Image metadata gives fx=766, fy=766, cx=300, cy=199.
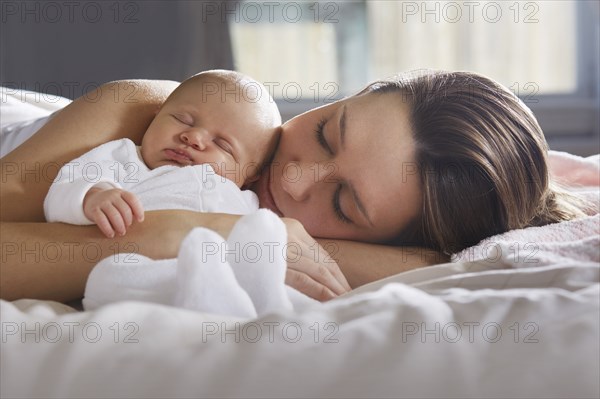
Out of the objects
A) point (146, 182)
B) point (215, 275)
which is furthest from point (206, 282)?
point (146, 182)

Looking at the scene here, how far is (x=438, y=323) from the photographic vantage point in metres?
0.58

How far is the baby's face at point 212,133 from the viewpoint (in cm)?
107

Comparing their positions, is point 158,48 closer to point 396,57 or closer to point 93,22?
point 93,22

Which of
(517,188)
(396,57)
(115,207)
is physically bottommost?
(396,57)

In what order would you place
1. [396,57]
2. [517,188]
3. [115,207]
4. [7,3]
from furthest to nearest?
[396,57]
[7,3]
[517,188]
[115,207]

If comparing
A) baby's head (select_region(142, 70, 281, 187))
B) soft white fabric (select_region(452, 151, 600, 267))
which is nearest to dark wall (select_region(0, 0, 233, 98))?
soft white fabric (select_region(452, 151, 600, 267))

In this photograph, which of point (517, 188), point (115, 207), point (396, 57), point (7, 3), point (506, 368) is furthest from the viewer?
point (396, 57)

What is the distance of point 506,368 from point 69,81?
3.02m

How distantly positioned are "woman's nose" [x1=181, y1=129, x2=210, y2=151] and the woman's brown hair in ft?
0.86

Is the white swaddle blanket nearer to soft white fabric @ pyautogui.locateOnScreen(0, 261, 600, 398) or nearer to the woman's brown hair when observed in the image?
soft white fabric @ pyautogui.locateOnScreen(0, 261, 600, 398)

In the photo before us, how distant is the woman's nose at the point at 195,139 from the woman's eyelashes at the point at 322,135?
16 cm

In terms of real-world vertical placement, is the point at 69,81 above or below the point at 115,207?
below

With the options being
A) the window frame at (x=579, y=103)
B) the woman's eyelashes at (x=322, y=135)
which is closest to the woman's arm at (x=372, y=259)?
the woman's eyelashes at (x=322, y=135)

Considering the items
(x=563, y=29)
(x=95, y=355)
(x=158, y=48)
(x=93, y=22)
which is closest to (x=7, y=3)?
(x=93, y=22)
